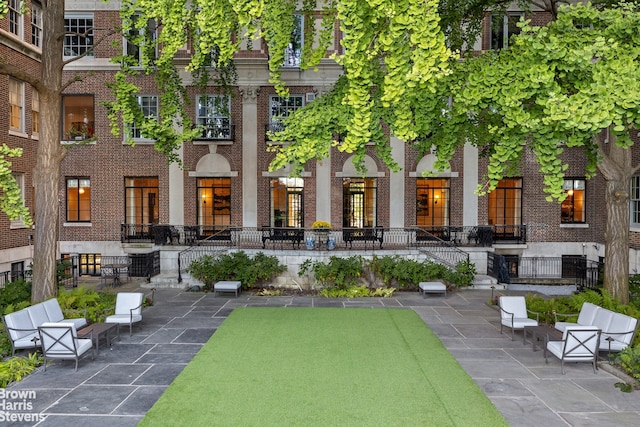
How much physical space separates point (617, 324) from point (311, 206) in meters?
15.6

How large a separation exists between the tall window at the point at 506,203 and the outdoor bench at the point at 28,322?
19.8 m

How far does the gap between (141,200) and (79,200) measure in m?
3.11

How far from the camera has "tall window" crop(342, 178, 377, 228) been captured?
2347cm

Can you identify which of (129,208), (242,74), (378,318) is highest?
(242,74)

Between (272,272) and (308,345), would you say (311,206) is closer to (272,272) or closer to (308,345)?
(272,272)

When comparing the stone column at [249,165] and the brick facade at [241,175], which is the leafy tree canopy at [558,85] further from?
the stone column at [249,165]

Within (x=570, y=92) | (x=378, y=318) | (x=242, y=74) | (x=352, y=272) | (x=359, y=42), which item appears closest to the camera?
(x=359, y=42)

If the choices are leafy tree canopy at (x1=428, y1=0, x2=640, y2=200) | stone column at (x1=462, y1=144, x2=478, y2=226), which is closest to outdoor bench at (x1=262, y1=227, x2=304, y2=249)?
stone column at (x1=462, y1=144, x2=478, y2=226)

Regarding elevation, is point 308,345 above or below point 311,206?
below

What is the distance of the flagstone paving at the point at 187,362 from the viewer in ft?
22.2

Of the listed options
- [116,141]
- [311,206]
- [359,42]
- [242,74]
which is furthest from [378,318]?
[116,141]

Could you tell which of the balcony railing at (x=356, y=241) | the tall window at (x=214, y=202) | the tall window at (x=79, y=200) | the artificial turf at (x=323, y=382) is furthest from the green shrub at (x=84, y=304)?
the tall window at (x=79, y=200)

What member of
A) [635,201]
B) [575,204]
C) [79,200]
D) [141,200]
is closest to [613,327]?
[635,201]

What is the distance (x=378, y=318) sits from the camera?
12.9m
